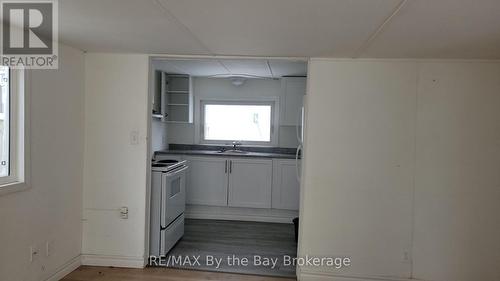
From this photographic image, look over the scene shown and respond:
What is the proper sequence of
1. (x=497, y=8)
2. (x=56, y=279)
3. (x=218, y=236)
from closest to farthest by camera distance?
(x=497, y=8) < (x=56, y=279) < (x=218, y=236)

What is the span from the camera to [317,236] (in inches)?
114

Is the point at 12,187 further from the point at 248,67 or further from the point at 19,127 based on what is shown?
the point at 248,67

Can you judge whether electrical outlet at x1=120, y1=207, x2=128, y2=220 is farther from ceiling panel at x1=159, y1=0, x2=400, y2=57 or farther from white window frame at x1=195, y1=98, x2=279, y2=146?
white window frame at x1=195, y1=98, x2=279, y2=146

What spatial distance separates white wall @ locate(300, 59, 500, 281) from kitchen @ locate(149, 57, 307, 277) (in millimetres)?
749

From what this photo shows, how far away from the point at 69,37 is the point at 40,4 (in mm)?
710

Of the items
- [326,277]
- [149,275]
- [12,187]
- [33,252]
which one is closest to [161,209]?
[149,275]

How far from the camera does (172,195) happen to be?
11.2 feet

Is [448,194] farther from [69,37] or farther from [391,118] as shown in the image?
[69,37]

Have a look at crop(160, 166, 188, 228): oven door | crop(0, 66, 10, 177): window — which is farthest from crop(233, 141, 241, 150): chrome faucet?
crop(0, 66, 10, 177): window

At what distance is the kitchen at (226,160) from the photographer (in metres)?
3.42

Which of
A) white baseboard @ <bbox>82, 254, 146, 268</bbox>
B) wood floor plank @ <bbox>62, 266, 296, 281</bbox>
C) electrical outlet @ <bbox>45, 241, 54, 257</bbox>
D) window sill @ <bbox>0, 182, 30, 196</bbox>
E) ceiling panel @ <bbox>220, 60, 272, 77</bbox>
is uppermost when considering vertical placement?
ceiling panel @ <bbox>220, 60, 272, 77</bbox>

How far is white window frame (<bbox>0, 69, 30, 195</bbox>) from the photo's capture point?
228 centimetres

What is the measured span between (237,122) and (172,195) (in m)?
2.07

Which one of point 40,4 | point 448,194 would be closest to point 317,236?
point 448,194
